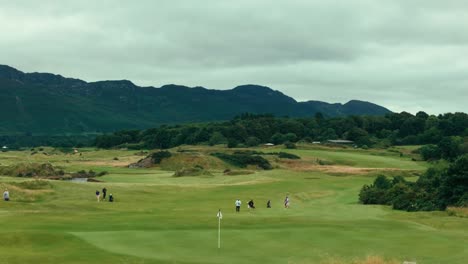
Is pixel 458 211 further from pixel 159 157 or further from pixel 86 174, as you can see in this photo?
pixel 159 157

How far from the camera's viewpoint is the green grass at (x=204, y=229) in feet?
118

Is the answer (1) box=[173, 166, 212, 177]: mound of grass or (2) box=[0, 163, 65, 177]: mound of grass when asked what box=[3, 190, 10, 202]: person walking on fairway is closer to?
(2) box=[0, 163, 65, 177]: mound of grass

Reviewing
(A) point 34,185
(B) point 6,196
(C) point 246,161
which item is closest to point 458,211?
(B) point 6,196

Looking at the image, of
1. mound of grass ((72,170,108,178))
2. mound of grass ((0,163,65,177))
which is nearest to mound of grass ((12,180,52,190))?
mound of grass ((0,163,65,177))

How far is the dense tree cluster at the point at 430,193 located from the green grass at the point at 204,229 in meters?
2.34

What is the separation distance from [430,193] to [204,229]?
111 ft

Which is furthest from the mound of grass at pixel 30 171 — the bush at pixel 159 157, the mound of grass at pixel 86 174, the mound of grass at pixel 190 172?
the bush at pixel 159 157

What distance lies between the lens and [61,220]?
50.3 metres

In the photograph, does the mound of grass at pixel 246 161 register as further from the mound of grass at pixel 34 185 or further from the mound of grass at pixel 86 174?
the mound of grass at pixel 34 185

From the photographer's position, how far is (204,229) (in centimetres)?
4594

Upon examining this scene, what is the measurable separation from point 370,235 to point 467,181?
29819mm

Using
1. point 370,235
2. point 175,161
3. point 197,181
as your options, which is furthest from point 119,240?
point 175,161

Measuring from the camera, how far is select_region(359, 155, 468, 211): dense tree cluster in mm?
66625

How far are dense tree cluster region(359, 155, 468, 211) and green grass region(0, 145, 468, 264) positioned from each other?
2337 millimetres
